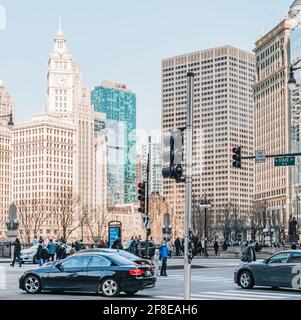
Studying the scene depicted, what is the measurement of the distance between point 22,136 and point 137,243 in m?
59.5

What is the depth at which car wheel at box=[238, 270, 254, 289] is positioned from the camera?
83.2 ft

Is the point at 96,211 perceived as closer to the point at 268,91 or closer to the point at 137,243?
the point at 268,91

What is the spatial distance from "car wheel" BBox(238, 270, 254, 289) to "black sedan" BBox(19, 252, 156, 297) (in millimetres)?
4136

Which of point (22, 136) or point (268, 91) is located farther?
point (268, 91)

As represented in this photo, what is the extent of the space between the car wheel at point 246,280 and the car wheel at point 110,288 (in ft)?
19.4

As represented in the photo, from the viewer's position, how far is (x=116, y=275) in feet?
70.7

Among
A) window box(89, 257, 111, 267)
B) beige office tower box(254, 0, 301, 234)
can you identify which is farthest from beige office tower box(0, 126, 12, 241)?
beige office tower box(254, 0, 301, 234)

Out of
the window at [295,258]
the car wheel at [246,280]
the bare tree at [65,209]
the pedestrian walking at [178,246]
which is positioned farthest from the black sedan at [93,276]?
the bare tree at [65,209]

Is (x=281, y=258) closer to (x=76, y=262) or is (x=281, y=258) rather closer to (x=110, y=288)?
(x=110, y=288)

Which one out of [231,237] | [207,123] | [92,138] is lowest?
[231,237]

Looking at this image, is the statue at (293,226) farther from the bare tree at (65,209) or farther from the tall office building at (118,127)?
the tall office building at (118,127)

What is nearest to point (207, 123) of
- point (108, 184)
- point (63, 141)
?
point (63, 141)

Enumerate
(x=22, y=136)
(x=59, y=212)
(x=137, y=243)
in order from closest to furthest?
1. (x=137, y=243)
2. (x=22, y=136)
3. (x=59, y=212)
